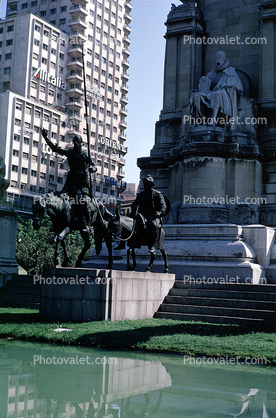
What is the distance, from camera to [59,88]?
300 ft

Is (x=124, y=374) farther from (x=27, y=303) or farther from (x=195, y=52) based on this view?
(x=195, y=52)

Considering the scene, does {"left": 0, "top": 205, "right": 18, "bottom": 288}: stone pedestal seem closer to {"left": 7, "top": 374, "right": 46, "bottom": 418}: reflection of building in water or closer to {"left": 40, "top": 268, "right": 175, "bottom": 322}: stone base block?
{"left": 40, "top": 268, "right": 175, "bottom": 322}: stone base block

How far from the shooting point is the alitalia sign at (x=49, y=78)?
Answer: 85381 mm

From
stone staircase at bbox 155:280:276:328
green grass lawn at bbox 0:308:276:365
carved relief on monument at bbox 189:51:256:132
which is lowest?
green grass lawn at bbox 0:308:276:365

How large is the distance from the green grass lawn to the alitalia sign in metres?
77.6

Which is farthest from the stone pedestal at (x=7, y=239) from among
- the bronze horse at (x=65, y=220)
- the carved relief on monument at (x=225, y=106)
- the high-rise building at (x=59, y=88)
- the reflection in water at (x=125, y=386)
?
the high-rise building at (x=59, y=88)

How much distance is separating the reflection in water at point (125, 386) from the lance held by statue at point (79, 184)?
18.8 ft

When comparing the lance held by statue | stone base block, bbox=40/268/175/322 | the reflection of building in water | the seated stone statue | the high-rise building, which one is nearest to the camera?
the reflection of building in water

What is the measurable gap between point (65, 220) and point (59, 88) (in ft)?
264

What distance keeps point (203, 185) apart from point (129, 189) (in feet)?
485

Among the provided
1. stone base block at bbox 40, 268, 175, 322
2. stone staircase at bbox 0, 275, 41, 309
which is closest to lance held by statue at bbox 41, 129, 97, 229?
stone base block at bbox 40, 268, 175, 322

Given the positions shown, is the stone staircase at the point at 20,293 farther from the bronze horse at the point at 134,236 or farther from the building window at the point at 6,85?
the building window at the point at 6,85

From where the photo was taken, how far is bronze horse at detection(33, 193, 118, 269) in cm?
1393

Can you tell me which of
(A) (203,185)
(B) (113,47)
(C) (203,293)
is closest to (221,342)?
(C) (203,293)
